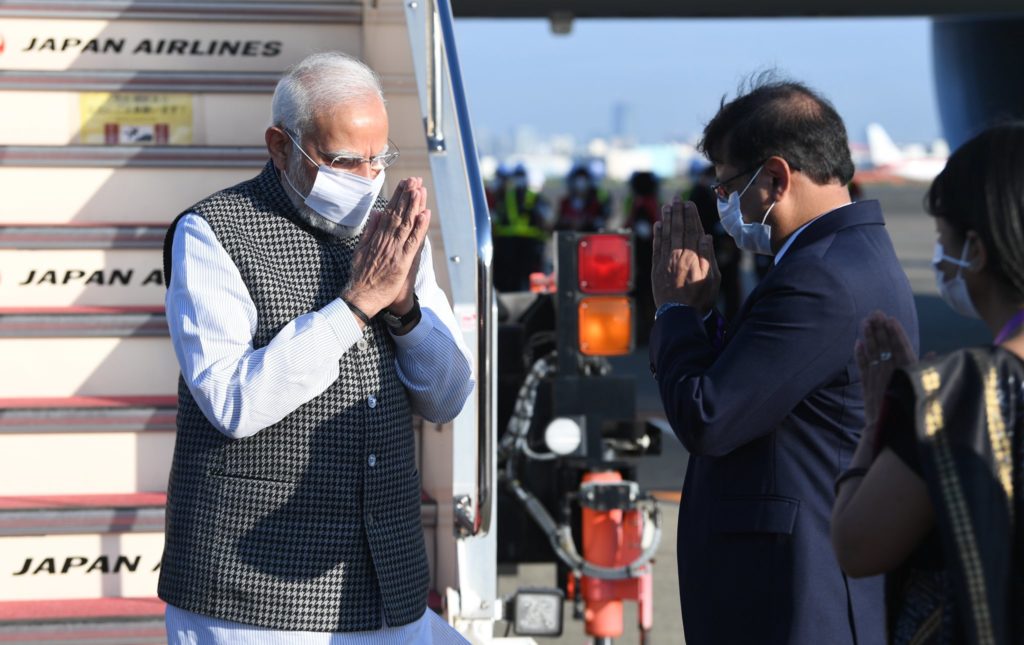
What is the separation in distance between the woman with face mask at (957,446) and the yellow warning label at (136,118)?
3.82m

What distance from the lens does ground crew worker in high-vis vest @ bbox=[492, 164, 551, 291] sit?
1539 cm

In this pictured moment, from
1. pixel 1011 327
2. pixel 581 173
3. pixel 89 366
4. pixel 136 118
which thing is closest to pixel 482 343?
pixel 89 366

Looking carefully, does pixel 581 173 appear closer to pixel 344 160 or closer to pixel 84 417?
pixel 84 417

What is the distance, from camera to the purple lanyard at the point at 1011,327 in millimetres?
1742

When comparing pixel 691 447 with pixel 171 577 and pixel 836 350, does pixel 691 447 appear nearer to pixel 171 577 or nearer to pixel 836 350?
pixel 836 350

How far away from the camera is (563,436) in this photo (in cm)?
477

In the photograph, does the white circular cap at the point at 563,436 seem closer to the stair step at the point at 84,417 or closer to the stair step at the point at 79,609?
the stair step at the point at 84,417

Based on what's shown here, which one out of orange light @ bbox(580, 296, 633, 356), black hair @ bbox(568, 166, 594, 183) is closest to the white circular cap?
orange light @ bbox(580, 296, 633, 356)

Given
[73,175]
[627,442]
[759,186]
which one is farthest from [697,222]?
[73,175]

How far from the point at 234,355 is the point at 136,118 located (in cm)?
321

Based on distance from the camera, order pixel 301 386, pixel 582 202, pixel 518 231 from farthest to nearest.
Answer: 1. pixel 582 202
2. pixel 518 231
3. pixel 301 386

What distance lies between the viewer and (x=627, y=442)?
191 inches

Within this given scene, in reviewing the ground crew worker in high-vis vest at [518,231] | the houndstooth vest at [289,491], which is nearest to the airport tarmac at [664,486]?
the ground crew worker in high-vis vest at [518,231]

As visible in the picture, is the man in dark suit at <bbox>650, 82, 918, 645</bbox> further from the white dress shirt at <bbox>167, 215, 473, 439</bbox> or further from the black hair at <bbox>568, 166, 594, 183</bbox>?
the black hair at <bbox>568, 166, 594, 183</bbox>
